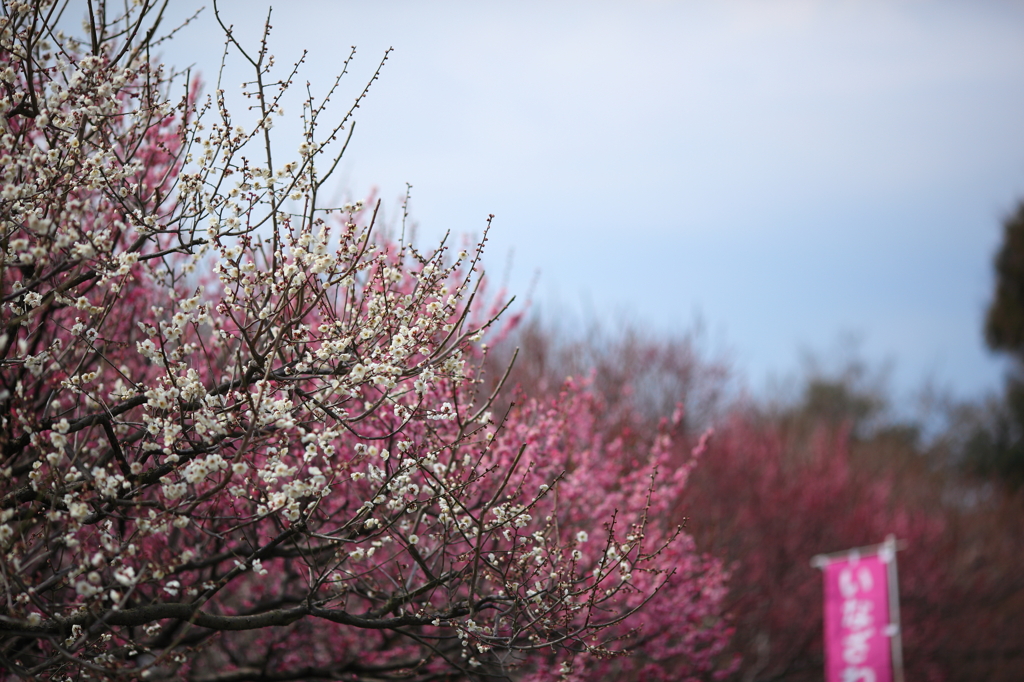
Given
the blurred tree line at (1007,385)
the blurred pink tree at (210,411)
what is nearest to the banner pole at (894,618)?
the blurred pink tree at (210,411)

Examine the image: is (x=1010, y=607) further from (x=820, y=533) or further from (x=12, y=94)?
(x=12, y=94)

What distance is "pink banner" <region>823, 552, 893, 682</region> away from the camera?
9289 millimetres

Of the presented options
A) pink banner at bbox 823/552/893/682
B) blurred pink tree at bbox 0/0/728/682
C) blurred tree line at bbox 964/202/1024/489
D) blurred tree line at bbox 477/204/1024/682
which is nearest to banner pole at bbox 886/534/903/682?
pink banner at bbox 823/552/893/682

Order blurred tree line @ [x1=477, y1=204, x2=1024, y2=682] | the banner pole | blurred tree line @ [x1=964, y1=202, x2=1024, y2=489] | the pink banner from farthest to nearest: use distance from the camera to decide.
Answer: blurred tree line @ [x1=964, y1=202, x2=1024, y2=489]
blurred tree line @ [x1=477, y1=204, x2=1024, y2=682]
the pink banner
the banner pole

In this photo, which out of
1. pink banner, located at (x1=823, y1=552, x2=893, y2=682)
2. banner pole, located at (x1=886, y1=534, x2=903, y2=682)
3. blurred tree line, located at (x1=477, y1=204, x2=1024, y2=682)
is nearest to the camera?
banner pole, located at (x1=886, y1=534, x2=903, y2=682)

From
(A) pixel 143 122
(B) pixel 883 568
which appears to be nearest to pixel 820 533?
(B) pixel 883 568

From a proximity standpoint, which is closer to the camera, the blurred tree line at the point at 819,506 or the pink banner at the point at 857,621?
the pink banner at the point at 857,621

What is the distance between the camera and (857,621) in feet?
31.7

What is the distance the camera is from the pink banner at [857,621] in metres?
9.29

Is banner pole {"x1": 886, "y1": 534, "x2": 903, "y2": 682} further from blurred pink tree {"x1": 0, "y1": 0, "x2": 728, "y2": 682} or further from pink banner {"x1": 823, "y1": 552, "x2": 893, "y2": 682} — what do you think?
blurred pink tree {"x1": 0, "y1": 0, "x2": 728, "y2": 682}

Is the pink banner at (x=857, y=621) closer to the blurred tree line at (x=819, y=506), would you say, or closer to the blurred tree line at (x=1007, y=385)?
the blurred tree line at (x=819, y=506)

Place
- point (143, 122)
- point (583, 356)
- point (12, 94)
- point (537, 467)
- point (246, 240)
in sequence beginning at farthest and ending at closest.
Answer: point (583, 356), point (537, 467), point (143, 122), point (12, 94), point (246, 240)

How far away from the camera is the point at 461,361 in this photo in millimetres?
3441

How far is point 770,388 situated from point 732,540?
12.7 meters
